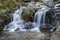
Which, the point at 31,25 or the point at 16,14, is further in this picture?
the point at 16,14

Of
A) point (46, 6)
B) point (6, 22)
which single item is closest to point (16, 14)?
point (6, 22)

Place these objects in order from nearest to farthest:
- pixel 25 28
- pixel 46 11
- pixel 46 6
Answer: pixel 25 28 < pixel 46 11 < pixel 46 6

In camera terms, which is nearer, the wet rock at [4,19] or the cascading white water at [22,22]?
the wet rock at [4,19]

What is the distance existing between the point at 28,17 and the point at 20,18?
65 cm

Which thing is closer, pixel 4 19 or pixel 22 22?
pixel 4 19

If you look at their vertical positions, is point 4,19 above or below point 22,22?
above

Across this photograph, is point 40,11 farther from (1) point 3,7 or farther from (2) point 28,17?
(1) point 3,7

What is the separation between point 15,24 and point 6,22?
1.95ft

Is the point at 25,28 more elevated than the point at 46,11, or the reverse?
the point at 46,11

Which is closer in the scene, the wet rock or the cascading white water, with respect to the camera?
the wet rock

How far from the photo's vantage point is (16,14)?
13898 millimetres

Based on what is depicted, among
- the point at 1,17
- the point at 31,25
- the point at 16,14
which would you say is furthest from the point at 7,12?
the point at 31,25

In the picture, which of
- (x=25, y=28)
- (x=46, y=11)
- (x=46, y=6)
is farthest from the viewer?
(x=46, y=6)

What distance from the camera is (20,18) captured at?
13.5 metres
